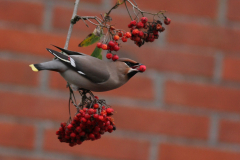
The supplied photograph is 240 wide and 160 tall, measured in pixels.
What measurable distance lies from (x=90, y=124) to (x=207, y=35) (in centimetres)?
122

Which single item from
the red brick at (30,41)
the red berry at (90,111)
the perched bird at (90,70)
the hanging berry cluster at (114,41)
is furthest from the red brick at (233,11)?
the red berry at (90,111)

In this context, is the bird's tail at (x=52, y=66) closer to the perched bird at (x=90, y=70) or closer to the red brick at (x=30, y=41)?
the perched bird at (x=90, y=70)

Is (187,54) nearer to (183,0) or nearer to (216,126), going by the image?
(183,0)

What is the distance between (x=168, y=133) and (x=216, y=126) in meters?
0.25

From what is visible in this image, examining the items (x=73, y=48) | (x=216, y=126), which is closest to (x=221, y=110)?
(x=216, y=126)

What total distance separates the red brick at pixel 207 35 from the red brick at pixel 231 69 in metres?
0.06

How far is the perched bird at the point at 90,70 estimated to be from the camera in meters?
0.98

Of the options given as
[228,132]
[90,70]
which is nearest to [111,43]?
[90,70]

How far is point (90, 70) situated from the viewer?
1.03 meters

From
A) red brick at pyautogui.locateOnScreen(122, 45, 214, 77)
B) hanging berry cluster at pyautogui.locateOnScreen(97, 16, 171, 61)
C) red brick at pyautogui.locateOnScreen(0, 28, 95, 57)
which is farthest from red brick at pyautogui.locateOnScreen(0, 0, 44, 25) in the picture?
hanging berry cluster at pyautogui.locateOnScreen(97, 16, 171, 61)

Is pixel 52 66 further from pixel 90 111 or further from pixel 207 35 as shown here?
pixel 207 35

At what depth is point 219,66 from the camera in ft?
6.39

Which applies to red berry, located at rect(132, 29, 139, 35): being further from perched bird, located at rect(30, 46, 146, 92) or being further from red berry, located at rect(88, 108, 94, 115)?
red berry, located at rect(88, 108, 94, 115)

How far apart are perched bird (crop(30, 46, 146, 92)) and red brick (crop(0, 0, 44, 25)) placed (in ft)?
2.90
